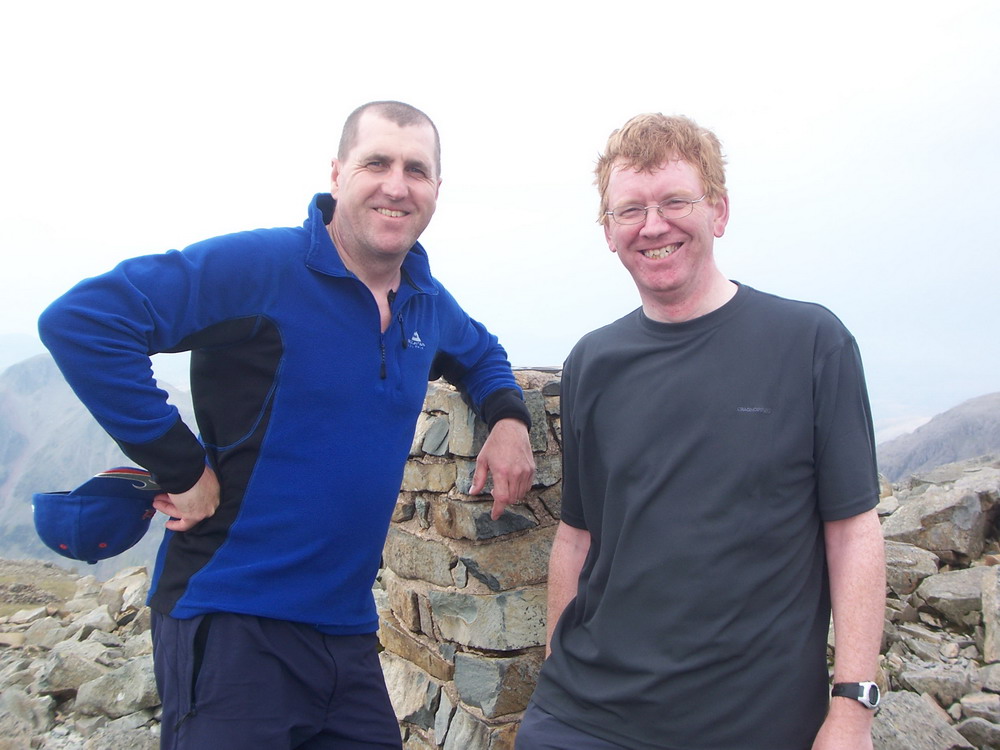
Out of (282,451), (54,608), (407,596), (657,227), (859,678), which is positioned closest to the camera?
(859,678)

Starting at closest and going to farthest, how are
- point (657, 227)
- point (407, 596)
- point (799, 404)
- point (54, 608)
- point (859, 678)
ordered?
point (859, 678), point (799, 404), point (657, 227), point (407, 596), point (54, 608)

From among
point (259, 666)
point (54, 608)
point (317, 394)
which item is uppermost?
point (317, 394)

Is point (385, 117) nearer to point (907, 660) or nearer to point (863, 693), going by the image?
point (863, 693)

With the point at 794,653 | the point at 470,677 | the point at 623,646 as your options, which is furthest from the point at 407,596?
the point at 794,653

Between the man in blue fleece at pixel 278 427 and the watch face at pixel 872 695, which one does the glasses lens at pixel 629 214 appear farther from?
the watch face at pixel 872 695

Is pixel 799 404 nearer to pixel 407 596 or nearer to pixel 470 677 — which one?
pixel 470 677

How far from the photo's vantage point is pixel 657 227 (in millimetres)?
2363

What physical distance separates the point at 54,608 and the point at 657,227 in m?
9.44

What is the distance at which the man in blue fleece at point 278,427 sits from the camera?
2.36 metres

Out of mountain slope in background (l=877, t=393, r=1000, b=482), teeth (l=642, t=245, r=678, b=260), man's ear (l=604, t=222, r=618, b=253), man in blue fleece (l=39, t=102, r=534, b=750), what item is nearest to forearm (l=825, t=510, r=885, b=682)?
teeth (l=642, t=245, r=678, b=260)

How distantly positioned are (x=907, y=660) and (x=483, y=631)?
8.95 feet

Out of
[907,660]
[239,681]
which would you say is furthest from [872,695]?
[907,660]

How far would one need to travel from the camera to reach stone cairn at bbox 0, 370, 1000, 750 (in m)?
3.38

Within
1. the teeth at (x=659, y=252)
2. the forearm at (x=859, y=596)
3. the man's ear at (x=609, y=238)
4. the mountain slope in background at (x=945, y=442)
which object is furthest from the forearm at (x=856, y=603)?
the mountain slope in background at (x=945, y=442)
